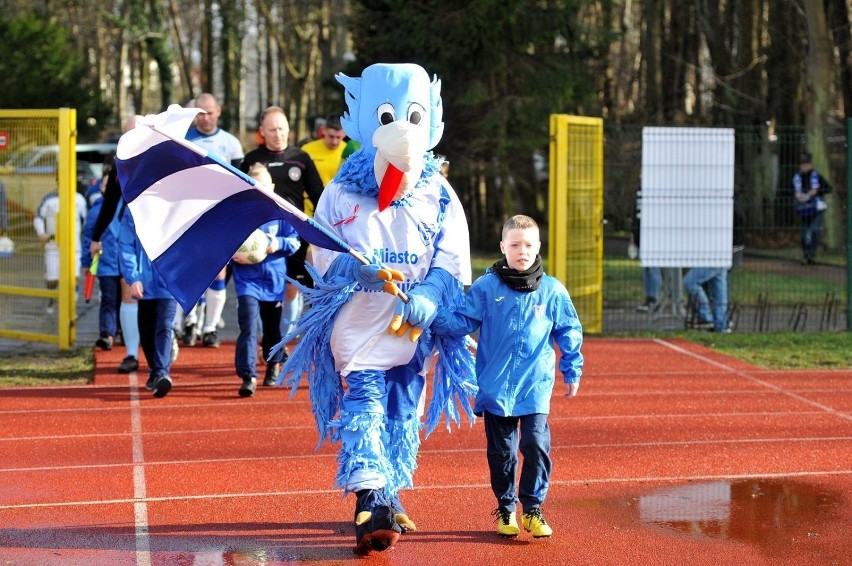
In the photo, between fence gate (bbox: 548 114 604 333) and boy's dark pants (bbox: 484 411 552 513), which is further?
fence gate (bbox: 548 114 604 333)

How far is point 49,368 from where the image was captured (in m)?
11.4

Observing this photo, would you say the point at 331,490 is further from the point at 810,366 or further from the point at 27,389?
the point at 810,366

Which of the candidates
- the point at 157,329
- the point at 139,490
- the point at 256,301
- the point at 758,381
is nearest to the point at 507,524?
the point at 139,490

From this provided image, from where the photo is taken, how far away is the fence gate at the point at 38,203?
12352mm

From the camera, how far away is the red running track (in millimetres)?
5703

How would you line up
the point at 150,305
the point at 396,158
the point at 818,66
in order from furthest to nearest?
the point at 818,66, the point at 150,305, the point at 396,158

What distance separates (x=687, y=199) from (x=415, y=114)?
27.5 feet

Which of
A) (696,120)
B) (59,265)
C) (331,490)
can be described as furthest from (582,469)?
(696,120)

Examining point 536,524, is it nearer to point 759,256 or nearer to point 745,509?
point 745,509

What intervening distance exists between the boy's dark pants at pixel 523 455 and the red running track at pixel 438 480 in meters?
0.20

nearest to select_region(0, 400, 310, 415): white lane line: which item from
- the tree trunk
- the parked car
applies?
the parked car

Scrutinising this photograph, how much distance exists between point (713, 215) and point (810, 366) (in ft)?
8.74

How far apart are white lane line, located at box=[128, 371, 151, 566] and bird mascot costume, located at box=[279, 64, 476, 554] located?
0.91 metres

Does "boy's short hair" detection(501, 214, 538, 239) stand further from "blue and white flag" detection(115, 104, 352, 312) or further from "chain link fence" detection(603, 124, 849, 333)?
"chain link fence" detection(603, 124, 849, 333)
